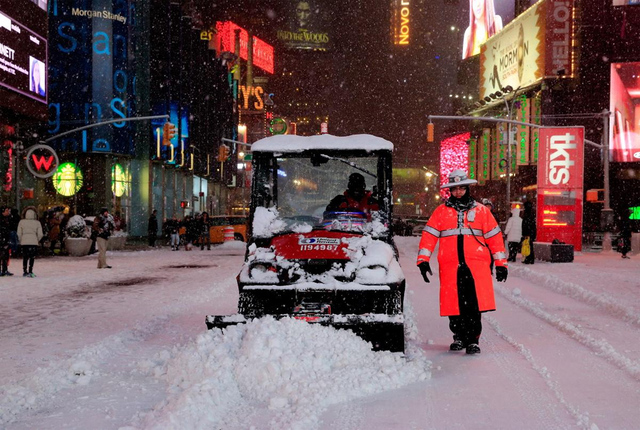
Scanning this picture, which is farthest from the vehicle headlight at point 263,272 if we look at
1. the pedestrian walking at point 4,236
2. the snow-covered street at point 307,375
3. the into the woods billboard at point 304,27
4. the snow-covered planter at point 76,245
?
the into the woods billboard at point 304,27

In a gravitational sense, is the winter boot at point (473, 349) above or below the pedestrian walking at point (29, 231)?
below

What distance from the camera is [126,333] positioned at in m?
8.31

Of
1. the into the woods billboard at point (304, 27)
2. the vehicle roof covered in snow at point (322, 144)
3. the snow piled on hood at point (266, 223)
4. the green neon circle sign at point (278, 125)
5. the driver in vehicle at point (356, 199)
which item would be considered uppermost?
the into the woods billboard at point (304, 27)

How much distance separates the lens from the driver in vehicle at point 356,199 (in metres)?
7.66

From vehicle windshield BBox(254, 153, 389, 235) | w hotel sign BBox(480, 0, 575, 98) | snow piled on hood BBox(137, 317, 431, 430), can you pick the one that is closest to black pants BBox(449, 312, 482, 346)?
snow piled on hood BBox(137, 317, 431, 430)

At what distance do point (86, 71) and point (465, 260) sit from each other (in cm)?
4001

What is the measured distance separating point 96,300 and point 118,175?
35.0 m

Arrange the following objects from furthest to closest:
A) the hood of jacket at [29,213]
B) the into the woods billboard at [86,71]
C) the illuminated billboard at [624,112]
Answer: the illuminated billboard at [624,112] → the into the woods billboard at [86,71] → the hood of jacket at [29,213]

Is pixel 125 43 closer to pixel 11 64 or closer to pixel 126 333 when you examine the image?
pixel 11 64

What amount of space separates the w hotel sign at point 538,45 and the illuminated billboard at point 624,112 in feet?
13.6

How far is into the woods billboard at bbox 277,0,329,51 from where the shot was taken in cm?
18275

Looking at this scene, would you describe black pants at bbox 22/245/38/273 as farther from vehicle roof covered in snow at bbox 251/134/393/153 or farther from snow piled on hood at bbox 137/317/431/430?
snow piled on hood at bbox 137/317/431/430

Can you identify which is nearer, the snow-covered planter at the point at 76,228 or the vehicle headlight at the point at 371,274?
the vehicle headlight at the point at 371,274

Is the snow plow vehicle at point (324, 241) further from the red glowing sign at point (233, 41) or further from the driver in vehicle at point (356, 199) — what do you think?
the red glowing sign at point (233, 41)
